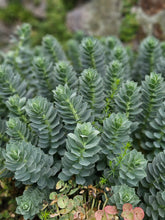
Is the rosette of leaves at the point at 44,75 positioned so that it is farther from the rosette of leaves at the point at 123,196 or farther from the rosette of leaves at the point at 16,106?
the rosette of leaves at the point at 123,196

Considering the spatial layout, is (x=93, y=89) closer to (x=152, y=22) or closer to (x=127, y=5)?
(x=152, y=22)

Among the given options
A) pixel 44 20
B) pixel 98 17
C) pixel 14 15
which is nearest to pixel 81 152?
pixel 98 17

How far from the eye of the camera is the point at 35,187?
1452 mm

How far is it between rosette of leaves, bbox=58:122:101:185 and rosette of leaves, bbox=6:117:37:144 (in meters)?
0.30

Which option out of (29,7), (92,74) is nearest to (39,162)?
(92,74)

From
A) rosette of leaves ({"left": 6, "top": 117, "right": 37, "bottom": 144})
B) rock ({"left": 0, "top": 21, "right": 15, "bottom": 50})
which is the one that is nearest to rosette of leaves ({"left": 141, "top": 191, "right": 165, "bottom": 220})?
rosette of leaves ({"left": 6, "top": 117, "right": 37, "bottom": 144})

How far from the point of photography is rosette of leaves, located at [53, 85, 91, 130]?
1383 millimetres

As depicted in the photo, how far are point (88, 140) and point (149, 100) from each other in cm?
54

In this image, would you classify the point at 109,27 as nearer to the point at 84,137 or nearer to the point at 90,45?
the point at 90,45

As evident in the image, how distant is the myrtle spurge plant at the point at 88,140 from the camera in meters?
1.25

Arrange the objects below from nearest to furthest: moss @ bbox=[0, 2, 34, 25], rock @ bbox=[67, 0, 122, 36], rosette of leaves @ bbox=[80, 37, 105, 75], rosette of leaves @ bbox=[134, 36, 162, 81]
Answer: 1. rosette of leaves @ bbox=[80, 37, 105, 75]
2. rosette of leaves @ bbox=[134, 36, 162, 81]
3. rock @ bbox=[67, 0, 122, 36]
4. moss @ bbox=[0, 2, 34, 25]

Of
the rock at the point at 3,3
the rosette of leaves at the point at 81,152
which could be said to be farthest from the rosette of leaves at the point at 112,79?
the rock at the point at 3,3

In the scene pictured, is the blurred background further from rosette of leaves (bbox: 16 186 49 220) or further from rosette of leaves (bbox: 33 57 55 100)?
rosette of leaves (bbox: 16 186 49 220)

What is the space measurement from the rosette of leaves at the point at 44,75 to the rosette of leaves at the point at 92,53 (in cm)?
25
